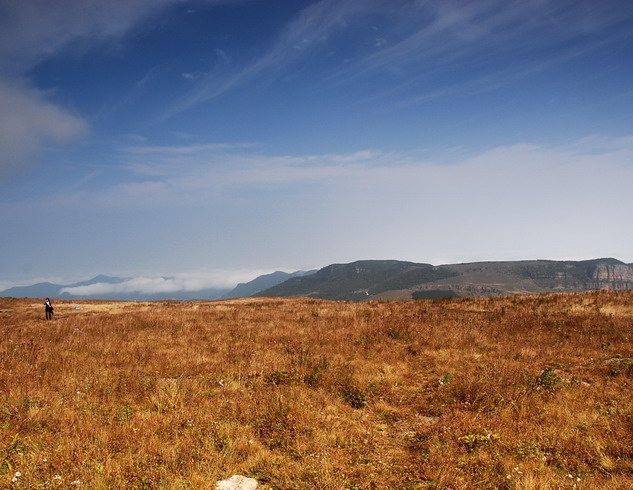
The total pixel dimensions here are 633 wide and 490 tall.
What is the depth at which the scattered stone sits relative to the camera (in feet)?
15.7

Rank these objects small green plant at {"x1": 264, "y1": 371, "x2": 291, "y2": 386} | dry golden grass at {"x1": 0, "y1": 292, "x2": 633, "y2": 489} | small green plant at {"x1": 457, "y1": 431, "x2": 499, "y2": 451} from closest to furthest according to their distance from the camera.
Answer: dry golden grass at {"x1": 0, "y1": 292, "x2": 633, "y2": 489} < small green plant at {"x1": 457, "y1": 431, "x2": 499, "y2": 451} < small green plant at {"x1": 264, "y1": 371, "x2": 291, "y2": 386}

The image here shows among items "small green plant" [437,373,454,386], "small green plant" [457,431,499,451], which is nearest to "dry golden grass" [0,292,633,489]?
"small green plant" [457,431,499,451]

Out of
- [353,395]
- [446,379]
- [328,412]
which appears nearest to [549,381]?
[446,379]

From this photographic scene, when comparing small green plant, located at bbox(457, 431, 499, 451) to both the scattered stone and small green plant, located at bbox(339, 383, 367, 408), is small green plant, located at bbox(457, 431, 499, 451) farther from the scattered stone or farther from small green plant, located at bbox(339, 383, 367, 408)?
the scattered stone

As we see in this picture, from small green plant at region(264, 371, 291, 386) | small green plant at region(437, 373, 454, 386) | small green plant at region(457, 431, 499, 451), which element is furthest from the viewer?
small green plant at region(264, 371, 291, 386)

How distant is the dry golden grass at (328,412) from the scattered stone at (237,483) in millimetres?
149

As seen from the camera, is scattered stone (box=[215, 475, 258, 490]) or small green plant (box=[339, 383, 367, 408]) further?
small green plant (box=[339, 383, 367, 408])

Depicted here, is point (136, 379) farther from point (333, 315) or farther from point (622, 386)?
point (333, 315)

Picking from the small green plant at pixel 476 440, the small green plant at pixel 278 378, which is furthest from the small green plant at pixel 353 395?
the small green plant at pixel 476 440

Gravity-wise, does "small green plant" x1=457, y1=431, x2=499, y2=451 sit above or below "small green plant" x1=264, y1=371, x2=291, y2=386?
below

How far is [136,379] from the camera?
358 inches

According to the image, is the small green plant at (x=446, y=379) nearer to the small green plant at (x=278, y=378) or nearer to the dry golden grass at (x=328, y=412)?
the dry golden grass at (x=328, y=412)

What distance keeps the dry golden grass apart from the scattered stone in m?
0.15

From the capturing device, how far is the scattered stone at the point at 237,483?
4797mm
